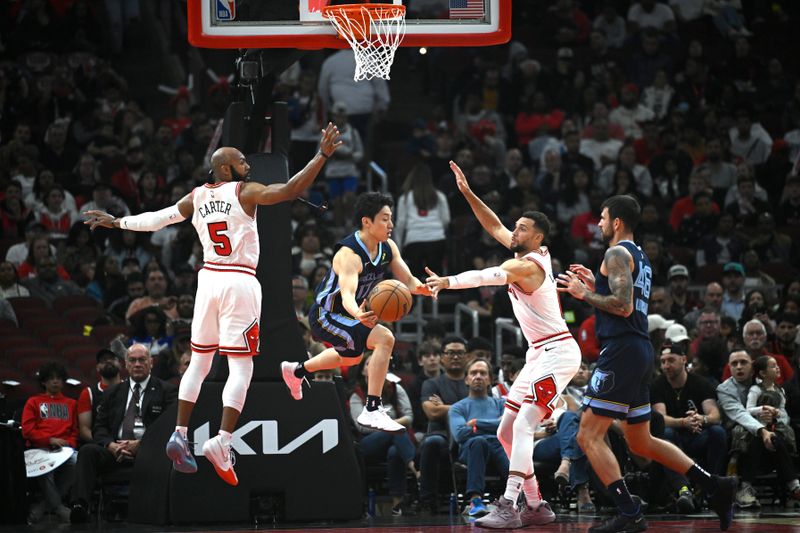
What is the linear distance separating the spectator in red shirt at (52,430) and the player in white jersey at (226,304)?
2.64m

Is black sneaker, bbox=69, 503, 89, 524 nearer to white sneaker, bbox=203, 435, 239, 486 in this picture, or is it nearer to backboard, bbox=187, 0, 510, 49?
white sneaker, bbox=203, 435, 239, 486

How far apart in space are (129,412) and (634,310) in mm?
4880

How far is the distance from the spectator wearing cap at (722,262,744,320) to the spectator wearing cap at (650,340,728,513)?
2.90m

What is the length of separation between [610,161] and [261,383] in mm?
8658

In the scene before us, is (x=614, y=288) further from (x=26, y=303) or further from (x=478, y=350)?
(x=26, y=303)

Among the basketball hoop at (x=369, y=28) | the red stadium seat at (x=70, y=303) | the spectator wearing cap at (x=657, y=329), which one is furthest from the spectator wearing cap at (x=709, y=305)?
the red stadium seat at (x=70, y=303)

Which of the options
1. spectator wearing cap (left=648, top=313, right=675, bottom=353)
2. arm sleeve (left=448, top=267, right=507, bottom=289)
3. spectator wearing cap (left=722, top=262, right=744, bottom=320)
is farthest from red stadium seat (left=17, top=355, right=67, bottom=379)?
spectator wearing cap (left=722, top=262, right=744, bottom=320)

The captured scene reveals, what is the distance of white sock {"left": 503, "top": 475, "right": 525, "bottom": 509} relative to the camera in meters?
9.84

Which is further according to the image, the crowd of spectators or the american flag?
the crowd of spectators

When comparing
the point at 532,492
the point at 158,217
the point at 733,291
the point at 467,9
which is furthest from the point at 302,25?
the point at 733,291

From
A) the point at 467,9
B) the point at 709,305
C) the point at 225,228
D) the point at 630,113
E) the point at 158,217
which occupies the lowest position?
the point at 709,305

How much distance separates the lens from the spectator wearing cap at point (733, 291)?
15000 mm

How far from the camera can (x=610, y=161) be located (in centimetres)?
1795

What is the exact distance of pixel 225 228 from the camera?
948 centimetres
